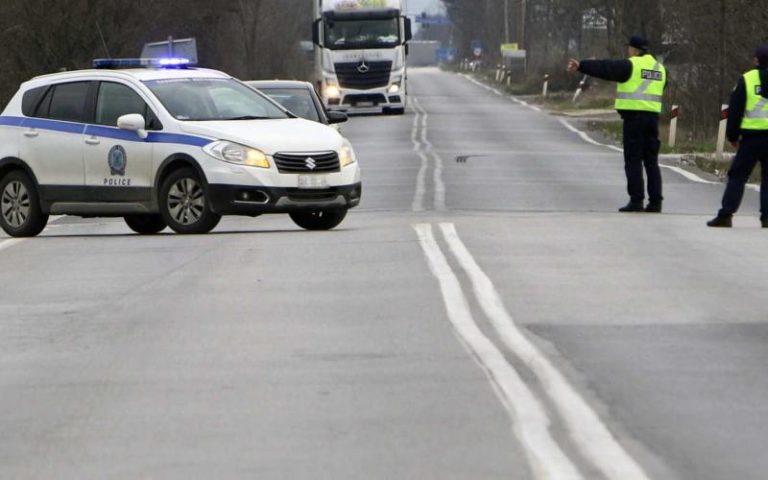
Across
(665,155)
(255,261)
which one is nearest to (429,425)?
(255,261)

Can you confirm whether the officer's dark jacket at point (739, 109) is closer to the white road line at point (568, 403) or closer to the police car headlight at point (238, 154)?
the police car headlight at point (238, 154)

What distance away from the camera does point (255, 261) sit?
44.2 feet

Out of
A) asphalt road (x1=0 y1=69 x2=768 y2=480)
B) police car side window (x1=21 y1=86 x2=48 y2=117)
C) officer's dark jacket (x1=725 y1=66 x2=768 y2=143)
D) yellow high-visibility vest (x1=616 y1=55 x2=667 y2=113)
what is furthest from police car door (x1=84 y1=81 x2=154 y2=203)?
officer's dark jacket (x1=725 y1=66 x2=768 y2=143)

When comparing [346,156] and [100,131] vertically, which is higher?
[100,131]

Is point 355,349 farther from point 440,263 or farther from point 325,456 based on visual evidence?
point 440,263

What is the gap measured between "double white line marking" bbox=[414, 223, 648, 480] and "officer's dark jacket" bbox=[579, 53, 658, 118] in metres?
6.60

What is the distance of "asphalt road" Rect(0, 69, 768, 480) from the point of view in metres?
6.57

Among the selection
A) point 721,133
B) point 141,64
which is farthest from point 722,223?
point 721,133

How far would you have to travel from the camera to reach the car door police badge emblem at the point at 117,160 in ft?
54.9

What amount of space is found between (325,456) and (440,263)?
626 centimetres

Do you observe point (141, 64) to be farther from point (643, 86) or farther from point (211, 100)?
point (643, 86)

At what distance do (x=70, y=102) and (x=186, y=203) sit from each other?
1.83 metres

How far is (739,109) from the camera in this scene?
54.4ft

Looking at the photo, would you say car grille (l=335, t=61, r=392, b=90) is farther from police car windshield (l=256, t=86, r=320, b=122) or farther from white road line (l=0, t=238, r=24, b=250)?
white road line (l=0, t=238, r=24, b=250)
